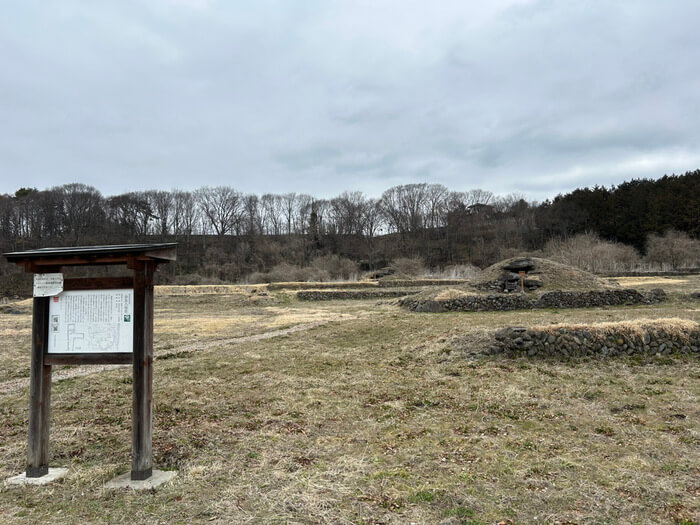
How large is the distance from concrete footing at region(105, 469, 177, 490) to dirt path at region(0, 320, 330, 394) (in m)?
5.52

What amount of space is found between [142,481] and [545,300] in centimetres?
2094

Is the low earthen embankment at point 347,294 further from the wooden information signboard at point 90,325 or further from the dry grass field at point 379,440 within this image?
the wooden information signboard at point 90,325

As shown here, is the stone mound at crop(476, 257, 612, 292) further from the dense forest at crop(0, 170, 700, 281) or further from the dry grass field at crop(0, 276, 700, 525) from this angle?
the dense forest at crop(0, 170, 700, 281)

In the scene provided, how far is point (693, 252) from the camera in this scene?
42656 millimetres

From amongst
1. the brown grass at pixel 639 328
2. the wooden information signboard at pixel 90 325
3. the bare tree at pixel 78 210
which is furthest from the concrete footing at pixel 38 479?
the bare tree at pixel 78 210

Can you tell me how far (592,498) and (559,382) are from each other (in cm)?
468

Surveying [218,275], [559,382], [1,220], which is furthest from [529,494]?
[1,220]

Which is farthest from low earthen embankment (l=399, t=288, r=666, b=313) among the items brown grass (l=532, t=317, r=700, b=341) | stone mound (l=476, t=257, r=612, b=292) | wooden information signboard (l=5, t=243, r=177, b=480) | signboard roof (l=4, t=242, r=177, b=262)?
signboard roof (l=4, t=242, r=177, b=262)

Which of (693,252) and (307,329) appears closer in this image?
(307,329)

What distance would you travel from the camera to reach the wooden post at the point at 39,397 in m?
4.63

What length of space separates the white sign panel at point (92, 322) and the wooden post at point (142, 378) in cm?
10

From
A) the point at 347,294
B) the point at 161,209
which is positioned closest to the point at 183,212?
the point at 161,209

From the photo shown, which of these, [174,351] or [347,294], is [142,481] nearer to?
[174,351]

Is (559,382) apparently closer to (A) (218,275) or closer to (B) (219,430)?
(B) (219,430)
